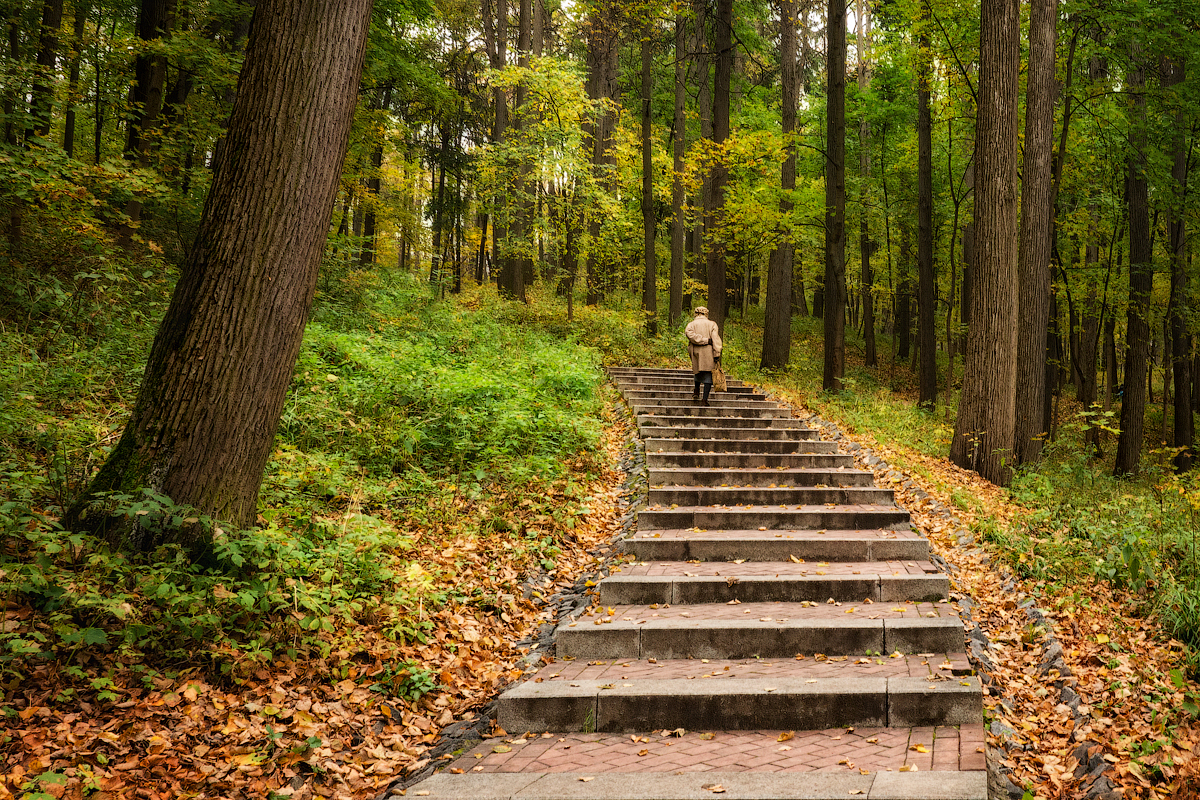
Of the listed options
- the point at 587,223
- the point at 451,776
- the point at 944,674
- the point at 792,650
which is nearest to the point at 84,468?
the point at 451,776

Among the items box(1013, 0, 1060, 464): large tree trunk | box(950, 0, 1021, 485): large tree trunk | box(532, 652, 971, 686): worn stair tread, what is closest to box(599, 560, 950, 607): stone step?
box(532, 652, 971, 686): worn stair tread

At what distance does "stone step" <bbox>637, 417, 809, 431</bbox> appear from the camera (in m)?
10.6

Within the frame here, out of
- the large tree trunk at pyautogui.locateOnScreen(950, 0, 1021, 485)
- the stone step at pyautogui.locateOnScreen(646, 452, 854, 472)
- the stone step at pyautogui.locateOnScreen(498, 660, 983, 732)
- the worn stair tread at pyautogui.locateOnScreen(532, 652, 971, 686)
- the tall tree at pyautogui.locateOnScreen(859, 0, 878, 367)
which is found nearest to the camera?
the stone step at pyautogui.locateOnScreen(498, 660, 983, 732)

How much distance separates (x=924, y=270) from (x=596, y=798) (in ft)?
57.6

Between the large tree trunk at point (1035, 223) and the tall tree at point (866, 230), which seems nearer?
the large tree trunk at point (1035, 223)

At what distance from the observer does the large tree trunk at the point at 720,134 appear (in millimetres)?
15758

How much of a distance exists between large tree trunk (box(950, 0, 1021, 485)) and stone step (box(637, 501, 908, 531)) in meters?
3.73

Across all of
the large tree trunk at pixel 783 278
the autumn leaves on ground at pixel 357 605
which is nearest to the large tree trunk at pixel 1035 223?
the autumn leaves on ground at pixel 357 605

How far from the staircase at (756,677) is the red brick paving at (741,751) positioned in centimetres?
1

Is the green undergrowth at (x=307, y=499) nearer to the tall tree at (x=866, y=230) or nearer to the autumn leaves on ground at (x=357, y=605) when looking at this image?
the autumn leaves on ground at (x=357, y=605)

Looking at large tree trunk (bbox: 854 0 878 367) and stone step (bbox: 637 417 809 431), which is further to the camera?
large tree trunk (bbox: 854 0 878 367)

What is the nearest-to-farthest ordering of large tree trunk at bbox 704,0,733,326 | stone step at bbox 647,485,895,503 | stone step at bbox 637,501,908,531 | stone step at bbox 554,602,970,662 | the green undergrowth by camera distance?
the green undergrowth → stone step at bbox 554,602,970,662 → stone step at bbox 637,501,908,531 → stone step at bbox 647,485,895,503 → large tree trunk at bbox 704,0,733,326

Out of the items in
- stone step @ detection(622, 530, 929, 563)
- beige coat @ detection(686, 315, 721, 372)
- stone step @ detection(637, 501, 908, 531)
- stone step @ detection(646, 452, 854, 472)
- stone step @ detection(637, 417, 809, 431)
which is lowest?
stone step @ detection(622, 530, 929, 563)

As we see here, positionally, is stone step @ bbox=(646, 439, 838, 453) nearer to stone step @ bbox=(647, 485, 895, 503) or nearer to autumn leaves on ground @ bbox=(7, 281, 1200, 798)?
autumn leaves on ground @ bbox=(7, 281, 1200, 798)
